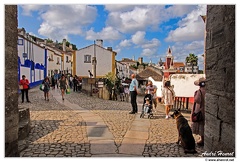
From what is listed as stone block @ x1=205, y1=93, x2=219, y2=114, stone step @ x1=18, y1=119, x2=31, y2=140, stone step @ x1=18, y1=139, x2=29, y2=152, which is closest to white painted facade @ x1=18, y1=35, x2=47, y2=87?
stone step @ x1=18, y1=119, x2=31, y2=140

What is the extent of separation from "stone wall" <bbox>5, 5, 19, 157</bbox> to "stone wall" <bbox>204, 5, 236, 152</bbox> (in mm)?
3038

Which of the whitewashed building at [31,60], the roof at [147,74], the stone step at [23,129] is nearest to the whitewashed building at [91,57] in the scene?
the whitewashed building at [31,60]

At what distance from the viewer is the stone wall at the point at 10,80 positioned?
2859 mm

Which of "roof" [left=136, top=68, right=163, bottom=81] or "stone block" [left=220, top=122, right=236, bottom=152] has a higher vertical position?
"roof" [left=136, top=68, right=163, bottom=81]

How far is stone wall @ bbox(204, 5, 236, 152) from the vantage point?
2354 millimetres

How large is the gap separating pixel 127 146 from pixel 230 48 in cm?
298

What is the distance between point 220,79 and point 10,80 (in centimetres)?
306

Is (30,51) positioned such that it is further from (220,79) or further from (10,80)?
(220,79)

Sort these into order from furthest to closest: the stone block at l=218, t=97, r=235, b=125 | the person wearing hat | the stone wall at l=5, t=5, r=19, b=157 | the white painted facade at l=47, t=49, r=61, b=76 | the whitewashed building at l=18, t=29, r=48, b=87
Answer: the white painted facade at l=47, t=49, r=61, b=76 < the whitewashed building at l=18, t=29, r=48, b=87 < the person wearing hat < the stone wall at l=5, t=5, r=19, b=157 < the stone block at l=218, t=97, r=235, b=125

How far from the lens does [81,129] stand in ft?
18.3

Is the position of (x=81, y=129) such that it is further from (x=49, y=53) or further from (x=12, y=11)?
(x=49, y=53)

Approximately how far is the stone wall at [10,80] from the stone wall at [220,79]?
304 centimetres

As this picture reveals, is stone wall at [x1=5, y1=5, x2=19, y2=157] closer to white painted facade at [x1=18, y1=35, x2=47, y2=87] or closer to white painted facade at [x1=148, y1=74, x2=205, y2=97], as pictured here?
white painted facade at [x1=148, y1=74, x2=205, y2=97]

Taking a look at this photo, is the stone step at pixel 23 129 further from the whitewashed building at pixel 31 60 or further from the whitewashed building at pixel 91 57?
the whitewashed building at pixel 91 57
